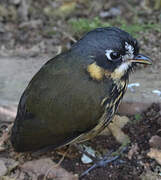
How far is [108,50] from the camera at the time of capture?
2709 mm

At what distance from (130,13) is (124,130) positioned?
2568 millimetres

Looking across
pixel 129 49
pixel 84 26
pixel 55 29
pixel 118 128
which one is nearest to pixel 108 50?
pixel 129 49

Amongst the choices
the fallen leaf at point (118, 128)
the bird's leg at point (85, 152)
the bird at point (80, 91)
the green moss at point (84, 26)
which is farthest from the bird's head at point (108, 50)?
the green moss at point (84, 26)

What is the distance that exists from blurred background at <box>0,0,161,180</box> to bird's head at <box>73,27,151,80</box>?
72 centimetres

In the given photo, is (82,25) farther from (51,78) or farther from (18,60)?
(51,78)

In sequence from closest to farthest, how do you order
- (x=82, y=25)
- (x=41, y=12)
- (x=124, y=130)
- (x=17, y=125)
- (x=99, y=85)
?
(x=99, y=85) → (x=17, y=125) → (x=124, y=130) → (x=82, y=25) → (x=41, y=12)

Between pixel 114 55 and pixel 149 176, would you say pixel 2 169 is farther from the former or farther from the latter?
pixel 114 55

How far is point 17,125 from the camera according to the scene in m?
3.09

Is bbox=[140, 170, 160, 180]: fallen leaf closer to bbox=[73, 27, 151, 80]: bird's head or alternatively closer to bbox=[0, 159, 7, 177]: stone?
bbox=[73, 27, 151, 80]: bird's head

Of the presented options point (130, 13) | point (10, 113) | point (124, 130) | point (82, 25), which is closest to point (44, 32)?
point (82, 25)

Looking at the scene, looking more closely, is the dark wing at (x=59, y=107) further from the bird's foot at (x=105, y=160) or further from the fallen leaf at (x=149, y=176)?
the fallen leaf at (x=149, y=176)

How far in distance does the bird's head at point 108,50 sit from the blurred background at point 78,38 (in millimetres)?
719

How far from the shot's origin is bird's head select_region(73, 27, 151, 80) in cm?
272

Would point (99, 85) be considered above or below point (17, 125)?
above
